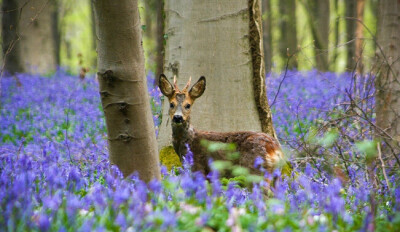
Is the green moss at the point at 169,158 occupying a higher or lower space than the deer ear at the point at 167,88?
lower

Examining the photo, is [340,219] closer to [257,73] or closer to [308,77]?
[257,73]

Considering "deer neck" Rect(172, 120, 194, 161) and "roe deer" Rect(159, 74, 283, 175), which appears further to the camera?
"deer neck" Rect(172, 120, 194, 161)

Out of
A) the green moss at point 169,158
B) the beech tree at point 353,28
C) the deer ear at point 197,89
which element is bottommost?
the green moss at point 169,158

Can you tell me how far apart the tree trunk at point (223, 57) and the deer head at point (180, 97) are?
0.73 meters

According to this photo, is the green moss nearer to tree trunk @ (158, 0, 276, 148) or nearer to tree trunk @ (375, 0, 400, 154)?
tree trunk @ (158, 0, 276, 148)

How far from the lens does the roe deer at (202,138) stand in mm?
5273

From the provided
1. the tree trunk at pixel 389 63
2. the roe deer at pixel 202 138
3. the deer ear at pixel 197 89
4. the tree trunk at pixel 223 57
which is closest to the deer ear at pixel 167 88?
the roe deer at pixel 202 138

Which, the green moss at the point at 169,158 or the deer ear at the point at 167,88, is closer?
the deer ear at the point at 167,88

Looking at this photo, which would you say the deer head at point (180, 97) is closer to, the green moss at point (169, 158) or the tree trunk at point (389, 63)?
the green moss at point (169, 158)

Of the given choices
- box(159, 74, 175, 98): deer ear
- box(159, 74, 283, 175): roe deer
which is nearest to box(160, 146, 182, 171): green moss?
box(159, 74, 283, 175): roe deer

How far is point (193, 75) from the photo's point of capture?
249 inches

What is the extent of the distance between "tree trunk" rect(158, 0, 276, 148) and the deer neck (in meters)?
0.71

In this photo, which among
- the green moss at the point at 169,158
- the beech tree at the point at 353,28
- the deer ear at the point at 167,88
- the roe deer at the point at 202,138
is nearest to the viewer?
the roe deer at the point at 202,138

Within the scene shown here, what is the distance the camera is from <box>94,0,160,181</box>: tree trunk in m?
3.99
